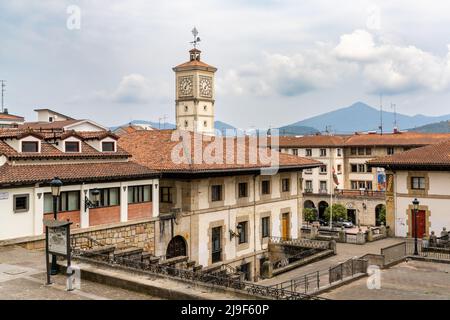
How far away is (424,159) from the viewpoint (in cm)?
3803

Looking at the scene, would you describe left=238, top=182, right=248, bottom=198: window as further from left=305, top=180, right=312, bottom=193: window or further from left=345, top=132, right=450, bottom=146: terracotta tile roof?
left=305, top=180, right=312, bottom=193: window

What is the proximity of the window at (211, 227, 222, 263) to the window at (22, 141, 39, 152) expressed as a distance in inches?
501

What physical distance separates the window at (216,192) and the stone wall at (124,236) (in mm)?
5116

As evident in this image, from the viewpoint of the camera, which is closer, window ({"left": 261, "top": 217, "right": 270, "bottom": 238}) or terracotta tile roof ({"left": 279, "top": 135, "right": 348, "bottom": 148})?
window ({"left": 261, "top": 217, "right": 270, "bottom": 238})

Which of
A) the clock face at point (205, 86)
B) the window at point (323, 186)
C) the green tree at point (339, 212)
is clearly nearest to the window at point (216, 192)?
the green tree at point (339, 212)

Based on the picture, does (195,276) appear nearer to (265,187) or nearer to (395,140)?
(265,187)

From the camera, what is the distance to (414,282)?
2481 centimetres

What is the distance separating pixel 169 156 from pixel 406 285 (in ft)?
53.7

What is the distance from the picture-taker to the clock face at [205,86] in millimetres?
85625

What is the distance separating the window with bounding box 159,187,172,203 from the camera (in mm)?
Result: 33312

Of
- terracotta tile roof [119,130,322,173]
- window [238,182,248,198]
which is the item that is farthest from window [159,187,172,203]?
window [238,182,248,198]

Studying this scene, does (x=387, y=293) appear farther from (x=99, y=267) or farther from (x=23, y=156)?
(x=23, y=156)

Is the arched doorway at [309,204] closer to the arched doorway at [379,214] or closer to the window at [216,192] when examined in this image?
the arched doorway at [379,214]

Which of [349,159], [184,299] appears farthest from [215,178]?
[349,159]
